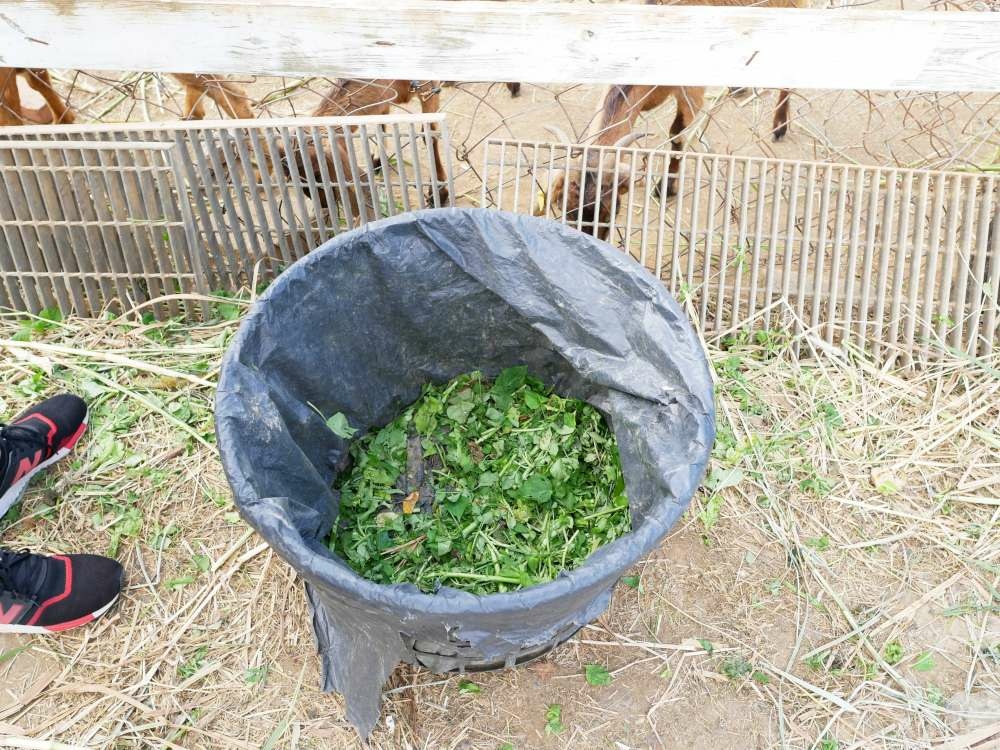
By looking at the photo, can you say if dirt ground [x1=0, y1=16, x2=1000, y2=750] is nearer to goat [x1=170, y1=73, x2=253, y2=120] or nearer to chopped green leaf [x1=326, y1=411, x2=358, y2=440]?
chopped green leaf [x1=326, y1=411, x2=358, y2=440]

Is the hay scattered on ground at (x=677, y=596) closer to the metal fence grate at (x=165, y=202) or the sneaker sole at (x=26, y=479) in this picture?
the sneaker sole at (x=26, y=479)

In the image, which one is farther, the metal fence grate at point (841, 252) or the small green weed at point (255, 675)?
the metal fence grate at point (841, 252)

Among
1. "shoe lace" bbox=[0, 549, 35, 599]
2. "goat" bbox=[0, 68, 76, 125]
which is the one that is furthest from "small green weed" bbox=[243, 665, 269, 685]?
"goat" bbox=[0, 68, 76, 125]

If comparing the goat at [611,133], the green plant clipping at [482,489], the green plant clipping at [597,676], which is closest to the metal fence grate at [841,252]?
the goat at [611,133]

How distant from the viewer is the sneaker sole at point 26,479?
250 centimetres

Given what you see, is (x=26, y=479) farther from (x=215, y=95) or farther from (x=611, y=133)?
(x=611, y=133)

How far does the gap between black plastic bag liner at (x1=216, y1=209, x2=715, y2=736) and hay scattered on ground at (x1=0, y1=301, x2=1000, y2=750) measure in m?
0.22

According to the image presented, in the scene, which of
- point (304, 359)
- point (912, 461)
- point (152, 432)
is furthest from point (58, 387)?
point (912, 461)

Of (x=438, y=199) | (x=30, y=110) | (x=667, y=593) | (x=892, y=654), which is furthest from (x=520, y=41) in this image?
(x=30, y=110)

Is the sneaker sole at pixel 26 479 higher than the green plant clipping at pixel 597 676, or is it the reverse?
the sneaker sole at pixel 26 479

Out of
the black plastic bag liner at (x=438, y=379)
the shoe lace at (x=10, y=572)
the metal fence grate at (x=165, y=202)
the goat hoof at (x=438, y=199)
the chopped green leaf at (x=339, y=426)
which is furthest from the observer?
the goat hoof at (x=438, y=199)

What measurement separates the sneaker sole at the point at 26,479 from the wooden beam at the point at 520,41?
115cm

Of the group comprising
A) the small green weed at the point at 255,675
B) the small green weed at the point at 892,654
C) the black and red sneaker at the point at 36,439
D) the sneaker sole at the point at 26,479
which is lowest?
the small green weed at the point at 892,654

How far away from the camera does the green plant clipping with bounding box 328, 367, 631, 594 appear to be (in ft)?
7.66
